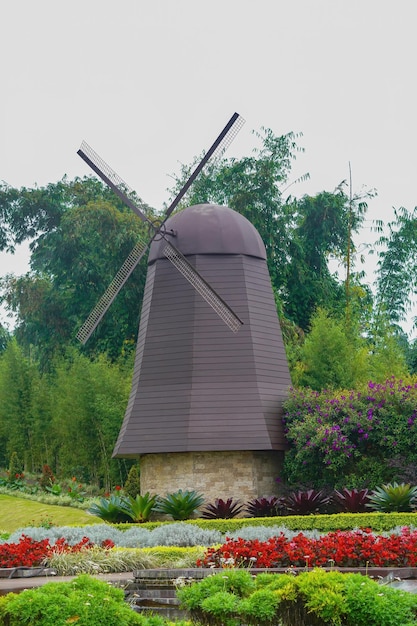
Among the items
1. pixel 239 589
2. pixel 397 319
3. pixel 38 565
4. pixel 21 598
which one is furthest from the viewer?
pixel 397 319

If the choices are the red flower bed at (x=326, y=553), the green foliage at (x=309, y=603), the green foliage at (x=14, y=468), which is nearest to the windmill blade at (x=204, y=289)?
the green foliage at (x=14, y=468)

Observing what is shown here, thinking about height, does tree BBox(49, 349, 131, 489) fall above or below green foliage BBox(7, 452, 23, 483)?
above

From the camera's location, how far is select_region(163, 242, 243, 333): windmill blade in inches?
738

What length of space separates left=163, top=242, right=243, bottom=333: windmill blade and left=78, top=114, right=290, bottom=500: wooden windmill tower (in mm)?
19

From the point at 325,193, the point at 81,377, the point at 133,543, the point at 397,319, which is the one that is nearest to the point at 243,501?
the point at 133,543

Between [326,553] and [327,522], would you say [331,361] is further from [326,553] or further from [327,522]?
[326,553]

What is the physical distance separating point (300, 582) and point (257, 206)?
76.7 feet

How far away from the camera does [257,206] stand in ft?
96.9

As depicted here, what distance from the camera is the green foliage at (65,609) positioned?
248 inches

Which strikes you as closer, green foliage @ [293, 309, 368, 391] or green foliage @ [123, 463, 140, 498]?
green foliage @ [123, 463, 140, 498]

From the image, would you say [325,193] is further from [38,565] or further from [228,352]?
[38,565]

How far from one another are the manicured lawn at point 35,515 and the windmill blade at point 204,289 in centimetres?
469

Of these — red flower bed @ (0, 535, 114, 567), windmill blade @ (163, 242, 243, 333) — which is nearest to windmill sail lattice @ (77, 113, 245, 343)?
windmill blade @ (163, 242, 243, 333)

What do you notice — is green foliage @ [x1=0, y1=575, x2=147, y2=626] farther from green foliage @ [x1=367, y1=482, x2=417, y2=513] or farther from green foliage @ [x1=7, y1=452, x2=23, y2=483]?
green foliage @ [x1=7, y1=452, x2=23, y2=483]
